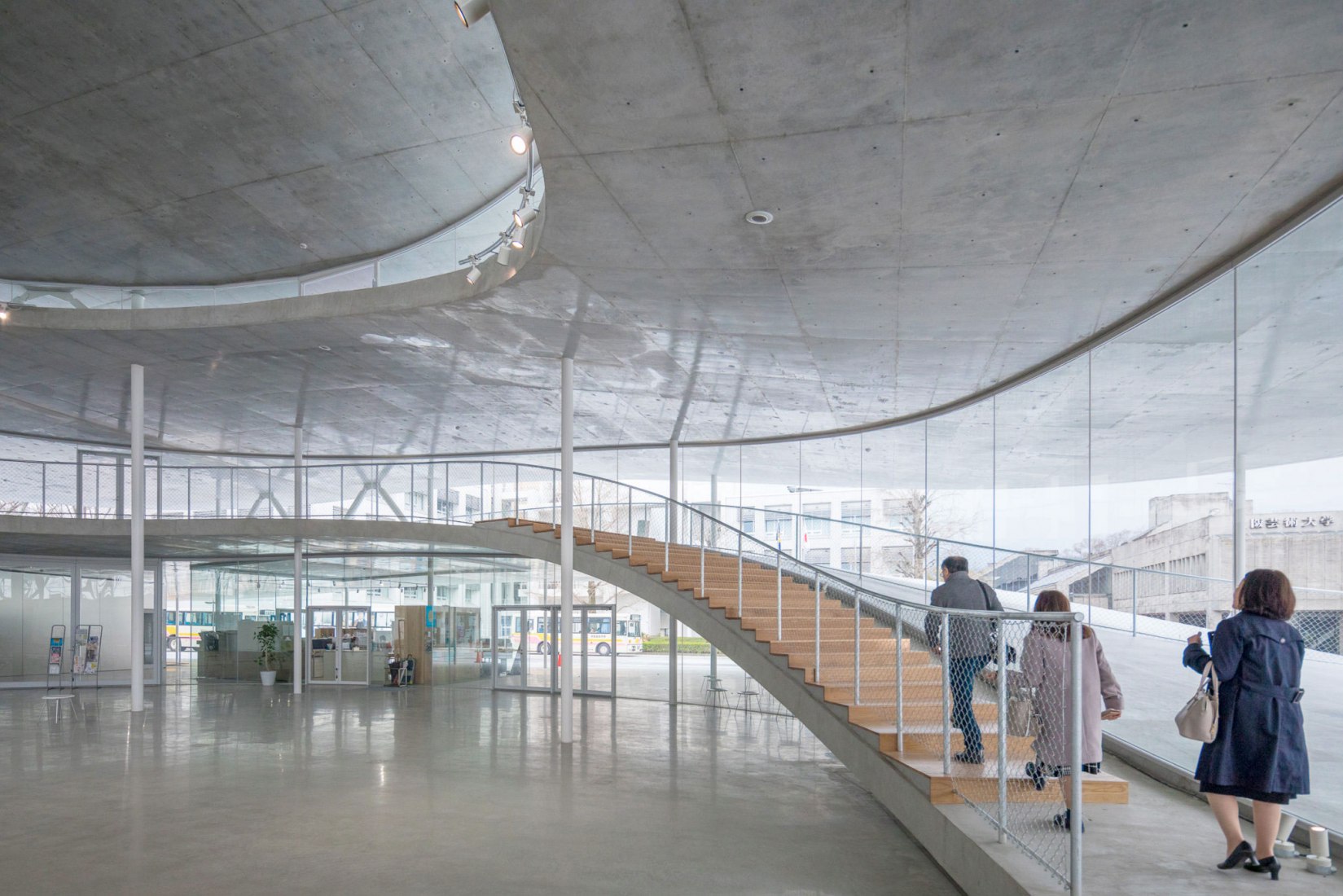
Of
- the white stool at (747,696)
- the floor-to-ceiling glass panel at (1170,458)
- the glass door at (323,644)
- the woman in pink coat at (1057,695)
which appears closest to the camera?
the woman in pink coat at (1057,695)

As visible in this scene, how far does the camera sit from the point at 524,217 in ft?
27.0

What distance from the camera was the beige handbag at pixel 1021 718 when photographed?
224 inches

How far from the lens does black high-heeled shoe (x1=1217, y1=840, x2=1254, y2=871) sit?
15.9ft

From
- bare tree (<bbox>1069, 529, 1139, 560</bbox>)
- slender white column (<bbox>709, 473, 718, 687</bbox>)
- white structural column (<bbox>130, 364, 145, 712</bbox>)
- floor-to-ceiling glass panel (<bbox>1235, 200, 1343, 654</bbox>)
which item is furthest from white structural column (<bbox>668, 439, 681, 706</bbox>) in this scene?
floor-to-ceiling glass panel (<bbox>1235, 200, 1343, 654</bbox>)

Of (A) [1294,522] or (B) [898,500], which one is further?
(B) [898,500]

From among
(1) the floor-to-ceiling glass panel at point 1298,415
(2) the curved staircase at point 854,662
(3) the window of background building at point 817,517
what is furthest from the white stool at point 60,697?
(1) the floor-to-ceiling glass panel at point 1298,415

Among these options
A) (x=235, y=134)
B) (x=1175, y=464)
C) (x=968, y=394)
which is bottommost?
(x=1175, y=464)

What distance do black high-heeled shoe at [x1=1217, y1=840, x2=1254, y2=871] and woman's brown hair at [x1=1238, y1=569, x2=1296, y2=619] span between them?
48.0 inches

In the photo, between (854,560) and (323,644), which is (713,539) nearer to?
(854,560)

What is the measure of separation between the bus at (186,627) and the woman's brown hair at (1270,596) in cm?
2429

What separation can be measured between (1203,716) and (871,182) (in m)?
3.59

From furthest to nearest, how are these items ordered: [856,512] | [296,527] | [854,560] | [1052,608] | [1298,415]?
1. [296,527]
2. [856,512]
3. [854,560]
4. [1298,415]
5. [1052,608]

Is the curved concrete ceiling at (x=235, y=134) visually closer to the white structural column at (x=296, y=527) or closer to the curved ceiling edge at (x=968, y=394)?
the curved ceiling edge at (x=968, y=394)

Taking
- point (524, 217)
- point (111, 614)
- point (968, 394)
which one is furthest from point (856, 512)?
point (111, 614)
